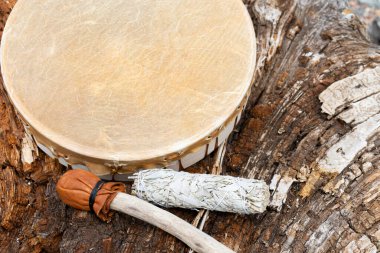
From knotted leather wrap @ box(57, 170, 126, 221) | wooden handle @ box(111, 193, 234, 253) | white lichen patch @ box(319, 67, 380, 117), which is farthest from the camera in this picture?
white lichen patch @ box(319, 67, 380, 117)

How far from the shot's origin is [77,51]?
2518 millimetres

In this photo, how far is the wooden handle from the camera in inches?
86.0

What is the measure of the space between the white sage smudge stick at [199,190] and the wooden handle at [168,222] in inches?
2.5

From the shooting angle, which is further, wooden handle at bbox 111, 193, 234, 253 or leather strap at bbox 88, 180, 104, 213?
leather strap at bbox 88, 180, 104, 213

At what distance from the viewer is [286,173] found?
2457 millimetres

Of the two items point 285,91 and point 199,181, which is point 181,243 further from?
point 285,91

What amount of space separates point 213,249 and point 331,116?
874 mm

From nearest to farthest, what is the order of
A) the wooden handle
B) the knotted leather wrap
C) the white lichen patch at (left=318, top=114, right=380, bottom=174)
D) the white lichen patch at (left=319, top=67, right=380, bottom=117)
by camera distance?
the wooden handle → the knotted leather wrap → the white lichen patch at (left=318, top=114, right=380, bottom=174) → the white lichen patch at (left=319, top=67, right=380, bottom=117)

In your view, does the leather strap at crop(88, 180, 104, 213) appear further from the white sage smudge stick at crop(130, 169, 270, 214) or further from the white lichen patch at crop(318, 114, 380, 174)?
the white lichen patch at crop(318, 114, 380, 174)

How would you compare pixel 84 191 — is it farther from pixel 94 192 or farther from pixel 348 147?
pixel 348 147

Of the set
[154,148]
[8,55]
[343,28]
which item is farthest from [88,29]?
[343,28]

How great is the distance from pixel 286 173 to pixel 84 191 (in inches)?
34.3

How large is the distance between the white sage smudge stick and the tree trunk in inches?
5.5

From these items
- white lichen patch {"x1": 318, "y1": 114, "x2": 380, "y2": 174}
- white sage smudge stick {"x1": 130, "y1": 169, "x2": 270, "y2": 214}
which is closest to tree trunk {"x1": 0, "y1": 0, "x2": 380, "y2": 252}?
white lichen patch {"x1": 318, "y1": 114, "x2": 380, "y2": 174}
